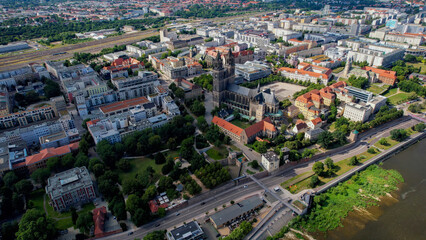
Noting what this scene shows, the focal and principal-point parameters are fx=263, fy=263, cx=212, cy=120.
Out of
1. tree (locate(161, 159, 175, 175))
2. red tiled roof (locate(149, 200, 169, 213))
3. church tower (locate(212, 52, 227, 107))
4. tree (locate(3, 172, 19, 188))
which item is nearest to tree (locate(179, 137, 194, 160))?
tree (locate(161, 159, 175, 175))

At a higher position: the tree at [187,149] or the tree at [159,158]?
the tree at [187,149]

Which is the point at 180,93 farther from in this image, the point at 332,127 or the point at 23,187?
the point at 23,187

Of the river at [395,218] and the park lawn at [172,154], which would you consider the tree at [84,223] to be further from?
the river at [395,218]

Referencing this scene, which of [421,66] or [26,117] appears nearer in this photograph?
[26,117]

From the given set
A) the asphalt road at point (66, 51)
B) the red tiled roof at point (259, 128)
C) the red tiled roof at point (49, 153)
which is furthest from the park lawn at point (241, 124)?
the asphalt road at point (66, 51)

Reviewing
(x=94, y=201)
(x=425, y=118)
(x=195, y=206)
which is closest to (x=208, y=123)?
(x=195, y=206)

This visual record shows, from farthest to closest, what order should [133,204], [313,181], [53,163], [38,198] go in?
[53,163] → [313,181] → [38,198] → [133,204]

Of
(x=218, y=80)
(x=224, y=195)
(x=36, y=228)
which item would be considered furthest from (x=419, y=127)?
(x=36, y=228)

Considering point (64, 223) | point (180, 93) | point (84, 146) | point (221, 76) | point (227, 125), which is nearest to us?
point (64, 223)
